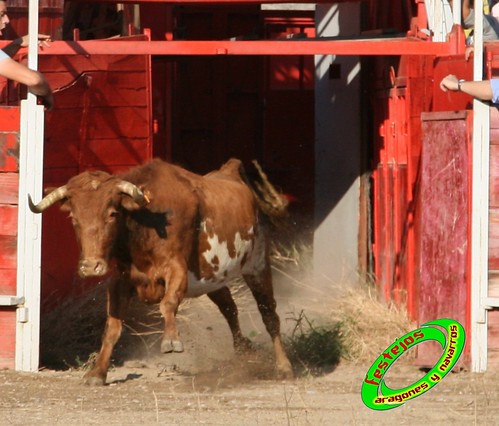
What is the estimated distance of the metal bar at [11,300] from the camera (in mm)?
9664

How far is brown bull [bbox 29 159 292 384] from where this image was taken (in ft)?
29.5

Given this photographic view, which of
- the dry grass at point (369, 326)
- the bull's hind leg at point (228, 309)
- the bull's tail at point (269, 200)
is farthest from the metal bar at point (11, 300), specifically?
the dry grass at point (369, 326)

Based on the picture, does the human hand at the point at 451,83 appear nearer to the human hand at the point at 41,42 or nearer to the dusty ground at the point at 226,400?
the dusty ground at the point at 226,400

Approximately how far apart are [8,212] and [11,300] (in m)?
0.62

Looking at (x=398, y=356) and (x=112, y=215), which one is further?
(x=112, y=215)

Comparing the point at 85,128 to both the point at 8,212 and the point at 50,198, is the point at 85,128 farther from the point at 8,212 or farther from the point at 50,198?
the point at 50,198

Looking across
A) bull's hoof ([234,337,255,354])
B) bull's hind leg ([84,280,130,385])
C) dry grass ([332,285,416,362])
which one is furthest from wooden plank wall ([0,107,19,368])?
dry grass ([332,285,416,362])

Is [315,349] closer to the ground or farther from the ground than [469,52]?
closer to the ground

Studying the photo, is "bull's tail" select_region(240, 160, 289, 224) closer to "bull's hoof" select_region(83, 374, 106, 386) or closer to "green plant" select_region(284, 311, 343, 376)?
"green plant" select_region(284, 311, 343, 376)

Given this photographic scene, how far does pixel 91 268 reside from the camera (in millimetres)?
8812

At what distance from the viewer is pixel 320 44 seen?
10320 millimetres

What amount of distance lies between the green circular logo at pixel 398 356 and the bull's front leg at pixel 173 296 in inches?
55.5

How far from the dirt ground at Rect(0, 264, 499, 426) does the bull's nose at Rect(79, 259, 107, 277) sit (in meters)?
0.77

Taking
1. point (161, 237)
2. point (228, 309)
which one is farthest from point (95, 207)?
point (228, 309)
